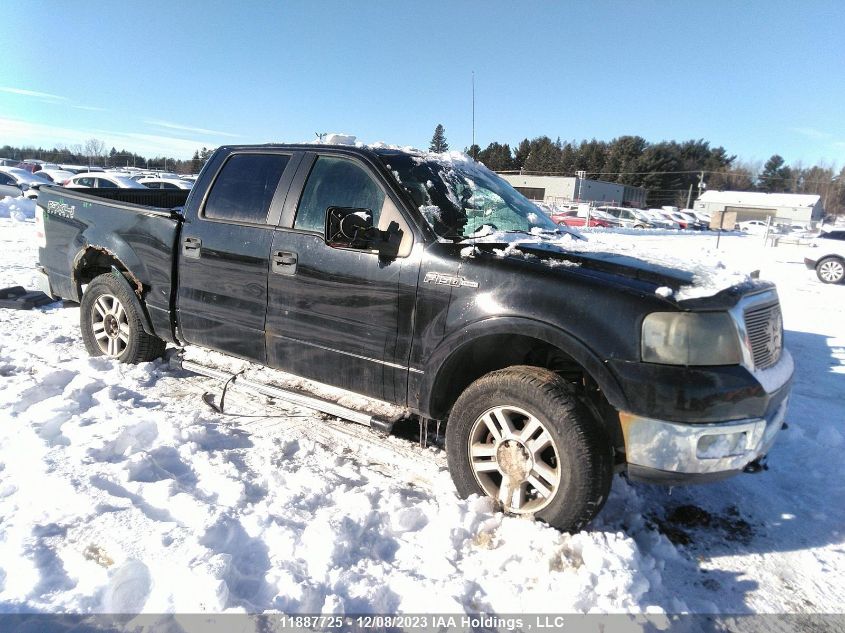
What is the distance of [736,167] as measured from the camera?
109125 millimetres

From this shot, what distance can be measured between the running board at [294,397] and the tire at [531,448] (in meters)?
0.50

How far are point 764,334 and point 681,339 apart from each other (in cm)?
69

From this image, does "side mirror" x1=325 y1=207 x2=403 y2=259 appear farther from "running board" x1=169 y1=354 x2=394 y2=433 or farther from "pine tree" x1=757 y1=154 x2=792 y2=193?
"pine tree" x1=757 y1=154 x2=792 y2=193

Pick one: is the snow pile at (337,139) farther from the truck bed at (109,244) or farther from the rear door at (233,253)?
the truck bed at (109,244)

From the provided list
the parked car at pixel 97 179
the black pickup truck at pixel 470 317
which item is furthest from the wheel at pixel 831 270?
the parked car at pixel 97 179

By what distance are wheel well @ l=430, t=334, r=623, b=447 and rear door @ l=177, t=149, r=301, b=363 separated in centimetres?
138

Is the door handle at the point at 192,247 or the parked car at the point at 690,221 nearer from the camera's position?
the door handle at the point at 192,247

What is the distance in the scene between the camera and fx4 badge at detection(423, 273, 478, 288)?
2896 millimetres

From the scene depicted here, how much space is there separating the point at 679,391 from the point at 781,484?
1.72 meters

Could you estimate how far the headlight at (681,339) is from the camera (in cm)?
246

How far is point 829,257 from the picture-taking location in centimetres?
1402

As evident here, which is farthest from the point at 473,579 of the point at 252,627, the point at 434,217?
the point at 434,217

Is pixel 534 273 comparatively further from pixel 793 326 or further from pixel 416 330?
pixel 793 326

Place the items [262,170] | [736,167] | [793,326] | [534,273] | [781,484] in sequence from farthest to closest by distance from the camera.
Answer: [736,167] < [793,326] < [262,170] < [781,484] < [534,273]
